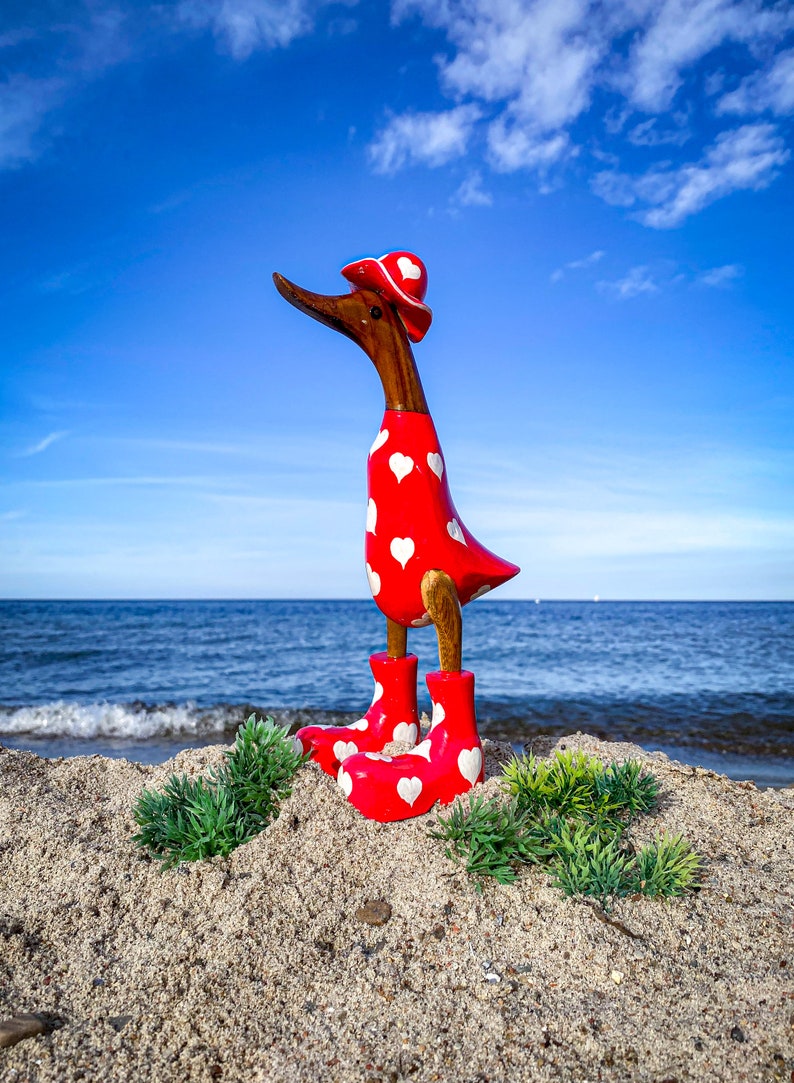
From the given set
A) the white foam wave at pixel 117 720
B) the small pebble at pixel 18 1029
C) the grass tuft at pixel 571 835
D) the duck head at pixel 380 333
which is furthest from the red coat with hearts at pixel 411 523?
the white foam wave at pixel 117 720

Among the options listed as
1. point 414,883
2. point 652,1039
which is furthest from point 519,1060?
point 414,883

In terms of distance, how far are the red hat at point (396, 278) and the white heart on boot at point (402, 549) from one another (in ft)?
4.02

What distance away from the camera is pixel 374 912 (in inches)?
104

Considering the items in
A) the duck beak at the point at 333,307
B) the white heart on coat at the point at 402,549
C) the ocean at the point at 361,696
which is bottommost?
the ocean at the point at 361,696

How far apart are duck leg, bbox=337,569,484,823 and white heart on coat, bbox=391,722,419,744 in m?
0.51

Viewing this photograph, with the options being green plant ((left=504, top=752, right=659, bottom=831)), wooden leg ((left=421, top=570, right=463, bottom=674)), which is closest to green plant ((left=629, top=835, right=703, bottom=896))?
green plant ((left=504, top=752, right=659, bottom=831))

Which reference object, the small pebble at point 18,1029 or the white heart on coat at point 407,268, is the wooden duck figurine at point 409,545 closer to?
the white heart on coat at point 407,268

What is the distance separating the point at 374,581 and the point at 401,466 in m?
0.67

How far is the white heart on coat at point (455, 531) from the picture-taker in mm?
3596

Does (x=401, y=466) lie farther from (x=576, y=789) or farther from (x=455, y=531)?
(x=576, y=789)

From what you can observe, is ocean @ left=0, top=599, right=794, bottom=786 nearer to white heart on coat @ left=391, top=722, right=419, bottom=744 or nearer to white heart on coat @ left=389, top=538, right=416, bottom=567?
white heart on coat @ left=391, top=722, right=419, bottom=744

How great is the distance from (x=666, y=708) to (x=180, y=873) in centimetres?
819

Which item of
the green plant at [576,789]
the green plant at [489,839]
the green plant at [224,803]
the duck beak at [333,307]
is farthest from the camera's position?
the duck beak at [333,307]

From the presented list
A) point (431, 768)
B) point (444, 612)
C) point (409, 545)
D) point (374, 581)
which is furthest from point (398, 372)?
point (431, 768)
